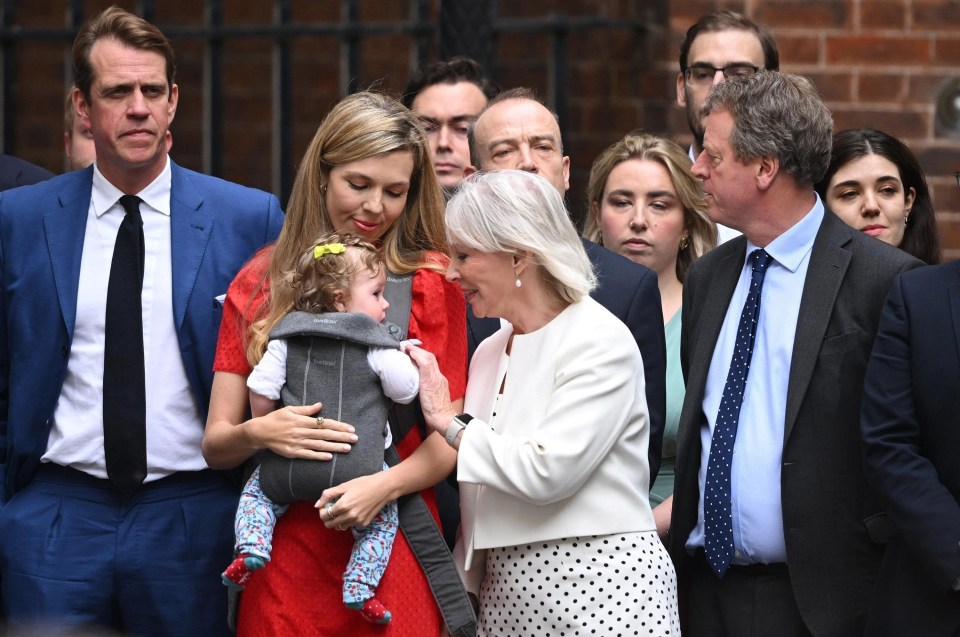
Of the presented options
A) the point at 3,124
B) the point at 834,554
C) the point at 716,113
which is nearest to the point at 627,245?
the point at 716,113

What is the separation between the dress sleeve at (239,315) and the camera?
404 cm

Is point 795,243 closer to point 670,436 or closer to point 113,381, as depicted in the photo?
point 670,436

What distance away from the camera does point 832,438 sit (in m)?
4.09

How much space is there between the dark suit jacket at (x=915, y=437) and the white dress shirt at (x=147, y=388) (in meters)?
Result: 1.79

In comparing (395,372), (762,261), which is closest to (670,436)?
(762,261)

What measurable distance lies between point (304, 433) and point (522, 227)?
0.71 m

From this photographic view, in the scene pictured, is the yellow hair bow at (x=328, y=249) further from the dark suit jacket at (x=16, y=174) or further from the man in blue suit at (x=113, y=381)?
the dark suit jacket at (x=16, y=174)

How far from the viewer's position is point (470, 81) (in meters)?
5.71

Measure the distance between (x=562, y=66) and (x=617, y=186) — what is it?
1281 millimetres

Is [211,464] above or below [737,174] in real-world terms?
below

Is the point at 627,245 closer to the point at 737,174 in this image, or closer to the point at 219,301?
the point at 737,174

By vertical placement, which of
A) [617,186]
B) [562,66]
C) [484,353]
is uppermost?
[562,66]

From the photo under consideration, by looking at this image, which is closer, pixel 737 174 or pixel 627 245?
pixel 737 174

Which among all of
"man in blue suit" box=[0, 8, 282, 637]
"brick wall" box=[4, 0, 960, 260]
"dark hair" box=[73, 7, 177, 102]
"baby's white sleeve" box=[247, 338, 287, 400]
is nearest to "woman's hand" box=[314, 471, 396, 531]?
"baby's white sleeve" box=[247, 338, 287, 400]
